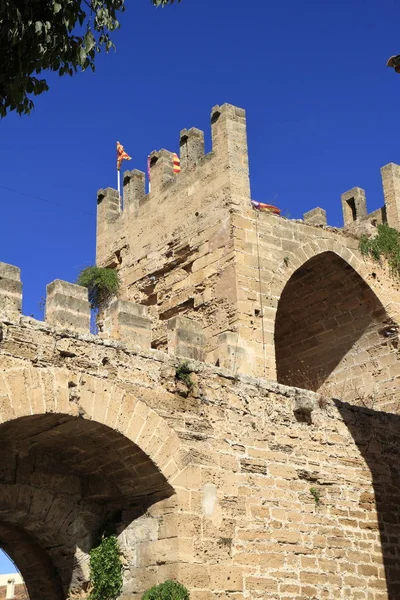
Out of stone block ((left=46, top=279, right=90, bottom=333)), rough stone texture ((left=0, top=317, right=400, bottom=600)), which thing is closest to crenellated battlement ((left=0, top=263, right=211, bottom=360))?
stone block ((left=46, top=279, right=90, bottom=333))

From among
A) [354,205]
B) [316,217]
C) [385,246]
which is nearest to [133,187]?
[316,217]

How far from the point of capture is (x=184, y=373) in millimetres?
7840

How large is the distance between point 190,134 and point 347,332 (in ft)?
13.6

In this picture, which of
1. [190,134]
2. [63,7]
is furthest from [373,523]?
[190,134]

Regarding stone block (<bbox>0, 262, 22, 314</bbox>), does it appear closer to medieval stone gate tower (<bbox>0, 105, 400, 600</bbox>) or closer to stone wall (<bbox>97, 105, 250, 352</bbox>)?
medieval stone gate tower (<bbox>0, 105, 400, 600</bbox>)

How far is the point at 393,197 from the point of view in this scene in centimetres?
1428

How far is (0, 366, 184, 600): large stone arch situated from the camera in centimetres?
684

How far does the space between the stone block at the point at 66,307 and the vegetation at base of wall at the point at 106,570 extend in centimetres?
204

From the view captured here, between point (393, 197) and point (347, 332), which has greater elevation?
point (393, 197)

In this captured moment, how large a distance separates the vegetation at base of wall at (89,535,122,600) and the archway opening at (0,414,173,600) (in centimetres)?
11

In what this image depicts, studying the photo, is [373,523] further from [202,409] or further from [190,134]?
[190,134]

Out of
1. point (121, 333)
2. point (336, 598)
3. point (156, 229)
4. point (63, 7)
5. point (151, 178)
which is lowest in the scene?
point (336, 598)

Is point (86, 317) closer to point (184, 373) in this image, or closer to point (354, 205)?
point (184, 373)

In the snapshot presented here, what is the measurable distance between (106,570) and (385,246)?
26.4 ft
